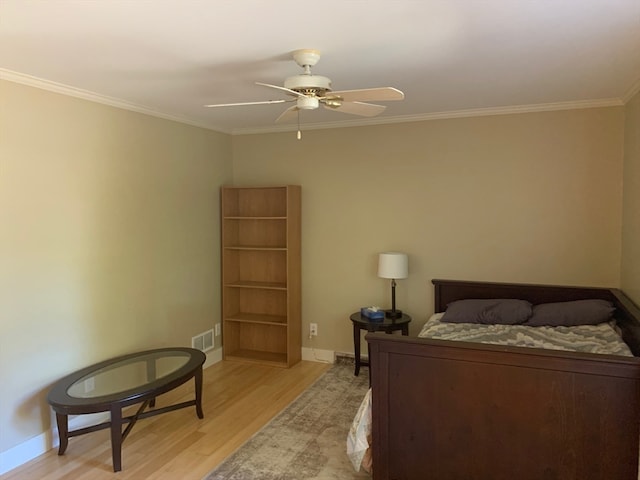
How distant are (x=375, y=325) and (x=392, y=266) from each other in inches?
20.9

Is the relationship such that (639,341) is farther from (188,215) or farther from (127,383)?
(188,215)

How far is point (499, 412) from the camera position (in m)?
2.30

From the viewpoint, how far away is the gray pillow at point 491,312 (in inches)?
142

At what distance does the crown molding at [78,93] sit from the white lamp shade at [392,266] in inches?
85.1

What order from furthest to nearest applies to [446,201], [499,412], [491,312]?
[446,201] < [491,312] < [499,412]

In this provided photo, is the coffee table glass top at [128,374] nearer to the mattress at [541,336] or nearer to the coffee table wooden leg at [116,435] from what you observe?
the coffee table wooden leg at [116,435]

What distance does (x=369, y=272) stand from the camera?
4.48 m

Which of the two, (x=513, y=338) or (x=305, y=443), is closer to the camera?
(x=305, y=443)

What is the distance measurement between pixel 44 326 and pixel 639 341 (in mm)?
3582

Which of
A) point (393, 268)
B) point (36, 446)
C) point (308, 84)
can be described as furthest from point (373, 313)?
point (36, 446)

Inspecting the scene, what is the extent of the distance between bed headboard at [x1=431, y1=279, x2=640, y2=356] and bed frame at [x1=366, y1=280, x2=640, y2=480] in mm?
745

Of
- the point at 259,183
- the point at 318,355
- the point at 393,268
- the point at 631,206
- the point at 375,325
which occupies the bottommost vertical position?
the point at 318,355

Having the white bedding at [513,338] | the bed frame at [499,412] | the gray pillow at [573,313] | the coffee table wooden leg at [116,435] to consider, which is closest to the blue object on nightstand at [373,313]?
the white bedding at [513,338]

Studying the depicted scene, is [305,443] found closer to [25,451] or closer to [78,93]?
[25,451]
